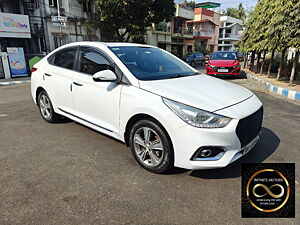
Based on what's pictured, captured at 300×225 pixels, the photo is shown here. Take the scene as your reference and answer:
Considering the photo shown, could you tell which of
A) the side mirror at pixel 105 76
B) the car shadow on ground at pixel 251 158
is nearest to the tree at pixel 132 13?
the side mirror at pixel 105 76

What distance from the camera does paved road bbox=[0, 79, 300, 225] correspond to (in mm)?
2004

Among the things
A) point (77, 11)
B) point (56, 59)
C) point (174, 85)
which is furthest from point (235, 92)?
point (77, 11)

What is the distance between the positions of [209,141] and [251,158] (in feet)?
3.77

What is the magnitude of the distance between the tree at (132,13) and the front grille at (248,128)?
56.3ft

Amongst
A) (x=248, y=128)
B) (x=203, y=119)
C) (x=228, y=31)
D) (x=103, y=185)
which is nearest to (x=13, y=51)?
(x=103, y=185)

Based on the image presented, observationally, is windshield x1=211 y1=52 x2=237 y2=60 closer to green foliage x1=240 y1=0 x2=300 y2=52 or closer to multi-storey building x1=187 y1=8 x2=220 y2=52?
green foliage x1=240 y1=0 x2=300 y2=52

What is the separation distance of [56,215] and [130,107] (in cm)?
137

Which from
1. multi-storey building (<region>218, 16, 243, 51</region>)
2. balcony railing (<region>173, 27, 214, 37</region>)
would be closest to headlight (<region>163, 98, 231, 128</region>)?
balcony railing (<region>173, 27, 214, 37</region>)

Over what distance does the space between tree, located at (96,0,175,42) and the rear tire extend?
1505cm

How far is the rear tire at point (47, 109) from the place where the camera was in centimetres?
421

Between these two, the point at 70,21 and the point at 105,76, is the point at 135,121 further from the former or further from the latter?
the point at 70,21

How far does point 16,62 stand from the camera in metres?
12.7

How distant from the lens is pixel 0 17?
42.3 ft

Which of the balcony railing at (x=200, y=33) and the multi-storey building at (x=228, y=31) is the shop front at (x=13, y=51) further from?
the multi-storey building at (x=228, y=31)
